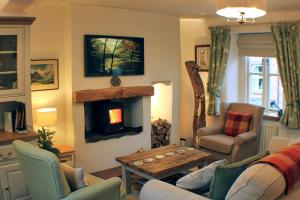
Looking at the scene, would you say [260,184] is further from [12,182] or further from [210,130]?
[210,130]

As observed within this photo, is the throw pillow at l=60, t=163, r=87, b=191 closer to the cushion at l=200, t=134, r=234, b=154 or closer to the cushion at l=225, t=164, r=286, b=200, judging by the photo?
the cushion at l=225, t=164, r=286, b=200

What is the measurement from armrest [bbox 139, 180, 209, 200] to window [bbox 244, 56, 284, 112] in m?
3.51

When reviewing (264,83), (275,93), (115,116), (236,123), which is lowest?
(236,123)

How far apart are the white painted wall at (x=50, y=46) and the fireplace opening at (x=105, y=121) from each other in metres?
0.46

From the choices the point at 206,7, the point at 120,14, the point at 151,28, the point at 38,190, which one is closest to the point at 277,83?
the point at 206,7

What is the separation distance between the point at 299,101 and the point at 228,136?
1165mm

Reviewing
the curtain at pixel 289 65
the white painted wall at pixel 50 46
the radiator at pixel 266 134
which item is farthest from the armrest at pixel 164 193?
the radiator at pixel 266 134

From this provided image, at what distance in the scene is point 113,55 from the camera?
5324mm

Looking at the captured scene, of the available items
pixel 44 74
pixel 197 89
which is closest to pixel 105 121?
pixel 44 74

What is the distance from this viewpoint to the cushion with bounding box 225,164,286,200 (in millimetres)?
2385

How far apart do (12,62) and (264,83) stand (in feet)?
13.0

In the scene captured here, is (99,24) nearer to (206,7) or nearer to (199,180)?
(206,7)

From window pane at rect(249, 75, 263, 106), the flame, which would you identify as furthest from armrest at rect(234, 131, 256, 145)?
the flame

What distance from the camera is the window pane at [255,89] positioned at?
607 centimetres
